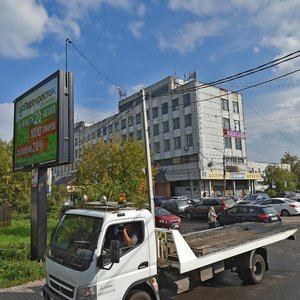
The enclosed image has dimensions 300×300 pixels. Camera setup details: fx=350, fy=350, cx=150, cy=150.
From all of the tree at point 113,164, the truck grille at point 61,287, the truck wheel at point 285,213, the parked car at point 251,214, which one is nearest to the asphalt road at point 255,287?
the truck grille at point 61,287

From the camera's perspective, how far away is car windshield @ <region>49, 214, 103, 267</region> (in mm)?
5527

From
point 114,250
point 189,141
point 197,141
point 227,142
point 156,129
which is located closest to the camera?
point 114,250

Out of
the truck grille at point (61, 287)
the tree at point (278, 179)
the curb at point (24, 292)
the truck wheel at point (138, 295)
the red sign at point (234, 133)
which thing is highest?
the red sign at point (234, 133)

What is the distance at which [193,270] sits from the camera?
6.95 meters

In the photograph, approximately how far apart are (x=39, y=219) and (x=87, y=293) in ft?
19.9

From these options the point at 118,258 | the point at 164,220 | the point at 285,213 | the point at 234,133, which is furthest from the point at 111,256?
the point at 234,133

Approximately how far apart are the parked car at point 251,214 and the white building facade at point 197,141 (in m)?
31.2

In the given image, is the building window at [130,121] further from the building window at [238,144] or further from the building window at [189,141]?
the building window at [238,144]

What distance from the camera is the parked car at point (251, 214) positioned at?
62.1 feet

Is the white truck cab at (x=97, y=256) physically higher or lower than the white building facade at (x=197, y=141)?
lower

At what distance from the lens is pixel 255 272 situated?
338 inches

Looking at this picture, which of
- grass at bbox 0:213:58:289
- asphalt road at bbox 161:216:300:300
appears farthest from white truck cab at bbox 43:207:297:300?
grass at bbox 0:213:58:289

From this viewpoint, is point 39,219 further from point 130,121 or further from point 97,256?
point 130,121

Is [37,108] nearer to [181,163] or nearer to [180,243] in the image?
[180,243]
